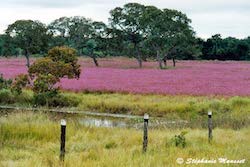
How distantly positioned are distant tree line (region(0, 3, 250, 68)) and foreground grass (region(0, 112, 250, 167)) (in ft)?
152

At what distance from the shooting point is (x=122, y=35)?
76438 mm

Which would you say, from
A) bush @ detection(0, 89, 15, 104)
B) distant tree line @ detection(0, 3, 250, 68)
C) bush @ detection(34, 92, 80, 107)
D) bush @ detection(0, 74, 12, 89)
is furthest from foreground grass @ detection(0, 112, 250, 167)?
distant tree line @ detection(0, 3, 250, 68)

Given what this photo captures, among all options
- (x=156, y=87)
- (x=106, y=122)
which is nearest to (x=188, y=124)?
(x=106, y=122)

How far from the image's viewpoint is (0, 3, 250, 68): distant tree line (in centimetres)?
6078

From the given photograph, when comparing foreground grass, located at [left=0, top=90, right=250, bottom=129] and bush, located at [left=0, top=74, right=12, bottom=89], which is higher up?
bush, located at [left=0, top=74, right=12, bottom=89]

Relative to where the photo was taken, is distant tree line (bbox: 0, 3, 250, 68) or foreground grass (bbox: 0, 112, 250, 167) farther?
distant tree line (bbox: 0, 3, 250, 68)

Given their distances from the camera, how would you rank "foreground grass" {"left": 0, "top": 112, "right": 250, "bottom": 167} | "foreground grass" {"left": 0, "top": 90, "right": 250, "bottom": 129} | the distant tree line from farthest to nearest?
the distant tree line → "foreground grass" {"left": 0, "top": 90, "right": 250, "bottom": 129} → "foreground grass" {"left": 0, "top": 112, "right": 250, "bottom": 167}

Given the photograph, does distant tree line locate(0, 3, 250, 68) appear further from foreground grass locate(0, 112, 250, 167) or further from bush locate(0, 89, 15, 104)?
foreground grass locate(0, 112, 250, 167)

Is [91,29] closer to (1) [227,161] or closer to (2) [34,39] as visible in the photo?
(2) [34,39]

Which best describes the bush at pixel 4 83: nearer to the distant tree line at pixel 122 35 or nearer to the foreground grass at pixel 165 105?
the foreground grass at pixel 165 105

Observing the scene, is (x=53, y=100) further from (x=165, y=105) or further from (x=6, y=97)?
(x=165, y=105)

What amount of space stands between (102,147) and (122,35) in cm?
6504

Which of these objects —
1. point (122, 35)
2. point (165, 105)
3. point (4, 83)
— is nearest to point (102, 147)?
point (165, 105)

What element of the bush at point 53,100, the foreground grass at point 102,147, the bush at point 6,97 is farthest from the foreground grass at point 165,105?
the foreground grass at point 102,147
